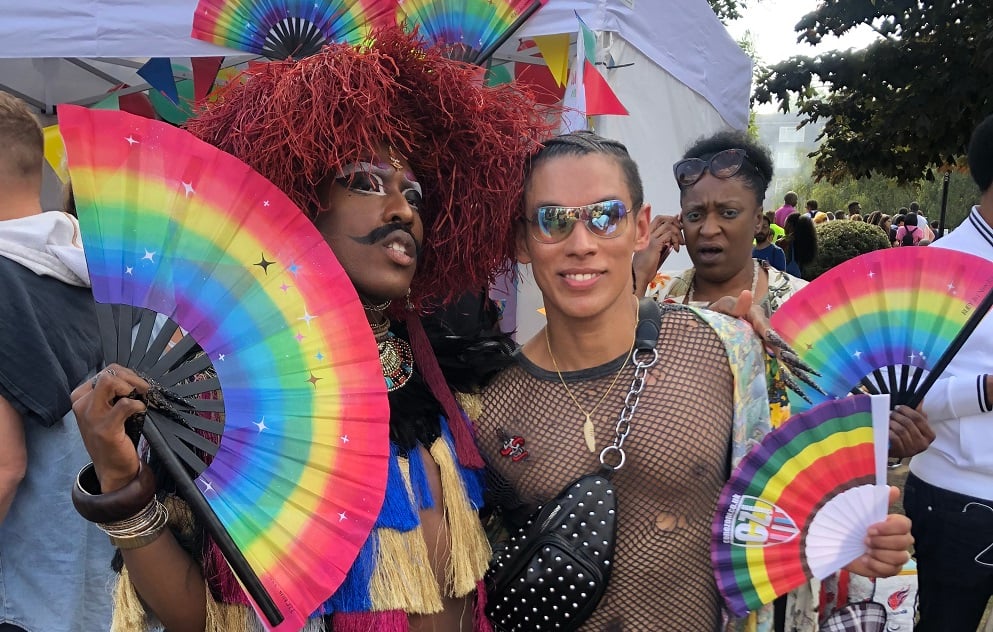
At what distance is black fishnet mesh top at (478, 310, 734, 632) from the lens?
65.4 inches

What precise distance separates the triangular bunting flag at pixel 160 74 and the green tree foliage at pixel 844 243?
694 cm

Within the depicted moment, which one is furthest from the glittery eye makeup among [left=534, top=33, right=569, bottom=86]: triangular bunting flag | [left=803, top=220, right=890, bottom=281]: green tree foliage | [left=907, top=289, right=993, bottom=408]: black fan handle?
[left=803, top=220, right=890, bottom=281]: green tree foliage

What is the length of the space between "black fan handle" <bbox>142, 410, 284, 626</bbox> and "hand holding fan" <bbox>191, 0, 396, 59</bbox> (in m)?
2.06

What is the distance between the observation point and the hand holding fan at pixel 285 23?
2938 millimetres

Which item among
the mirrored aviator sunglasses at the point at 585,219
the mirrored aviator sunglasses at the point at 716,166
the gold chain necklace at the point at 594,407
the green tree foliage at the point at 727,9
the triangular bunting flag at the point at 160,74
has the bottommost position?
the gold chain necklace at the point at 594,407

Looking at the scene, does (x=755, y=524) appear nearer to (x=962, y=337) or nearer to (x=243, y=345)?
(x=962, y=337)

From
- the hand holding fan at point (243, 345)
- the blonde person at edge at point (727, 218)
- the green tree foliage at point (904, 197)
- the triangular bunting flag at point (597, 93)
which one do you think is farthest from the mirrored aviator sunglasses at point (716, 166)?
the green tree foliage at point (904, 197)

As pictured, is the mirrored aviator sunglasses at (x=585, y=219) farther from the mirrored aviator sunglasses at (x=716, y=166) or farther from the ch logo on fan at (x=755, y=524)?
the mirrored aviator sunglasses at (x=716, y=166)

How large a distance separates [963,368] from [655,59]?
2.41 m

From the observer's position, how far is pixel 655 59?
4.24 meters

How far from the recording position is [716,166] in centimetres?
296

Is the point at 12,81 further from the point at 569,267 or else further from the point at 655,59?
the point at 569,267

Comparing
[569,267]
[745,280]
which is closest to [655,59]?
[745,280]

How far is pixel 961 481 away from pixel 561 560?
187 cm
